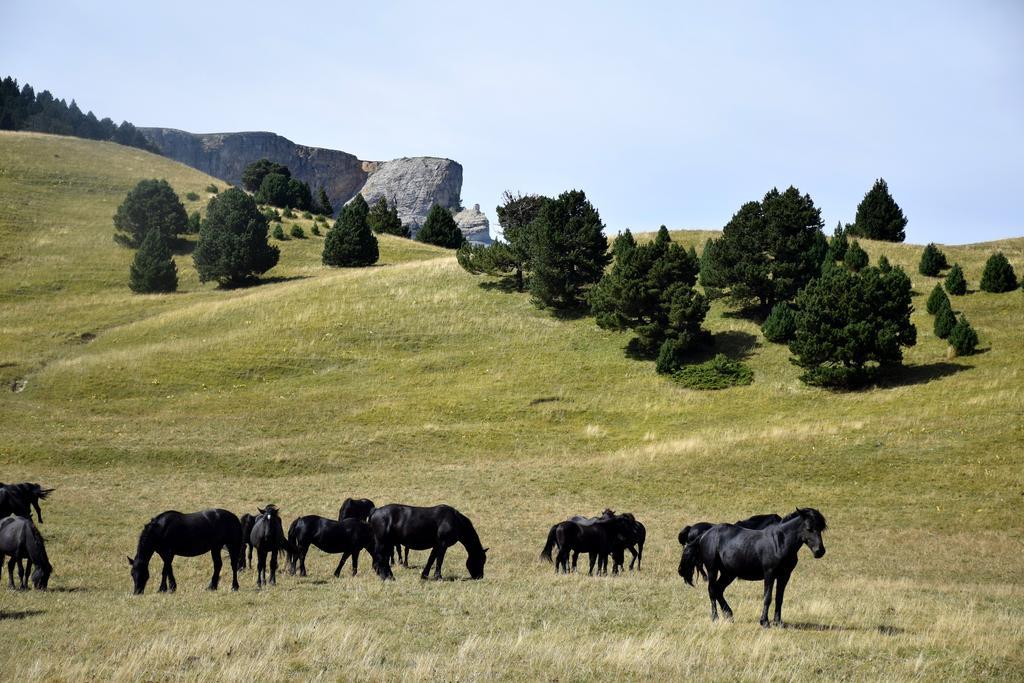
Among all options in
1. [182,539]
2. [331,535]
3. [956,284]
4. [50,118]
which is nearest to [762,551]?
[331,535]

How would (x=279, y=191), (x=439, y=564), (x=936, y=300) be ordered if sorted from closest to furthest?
1. (x=439, y=564)
2. (x=936, y=300)
3. (x=279, y=191)

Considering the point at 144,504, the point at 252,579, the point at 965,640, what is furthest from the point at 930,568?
the point at 144,504

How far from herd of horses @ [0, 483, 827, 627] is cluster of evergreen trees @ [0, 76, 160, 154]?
165118 mm

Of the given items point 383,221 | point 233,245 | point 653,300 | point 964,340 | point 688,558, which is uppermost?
point 383,221

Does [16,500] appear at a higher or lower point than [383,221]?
lower

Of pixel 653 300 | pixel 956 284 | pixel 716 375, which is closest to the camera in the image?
pixel 716 375

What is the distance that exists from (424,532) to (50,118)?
179 m

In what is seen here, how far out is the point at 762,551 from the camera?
1398 cm

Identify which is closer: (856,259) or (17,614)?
(17,614)

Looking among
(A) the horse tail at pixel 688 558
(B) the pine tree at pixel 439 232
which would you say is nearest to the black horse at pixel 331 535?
(A) the horse tail at pixel 688 558

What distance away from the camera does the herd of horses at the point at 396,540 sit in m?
14.1

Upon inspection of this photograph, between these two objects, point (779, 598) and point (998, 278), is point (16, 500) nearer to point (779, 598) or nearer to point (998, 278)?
point (779, 598)

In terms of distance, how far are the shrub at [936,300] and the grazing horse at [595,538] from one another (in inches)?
1817

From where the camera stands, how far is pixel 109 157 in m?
137
